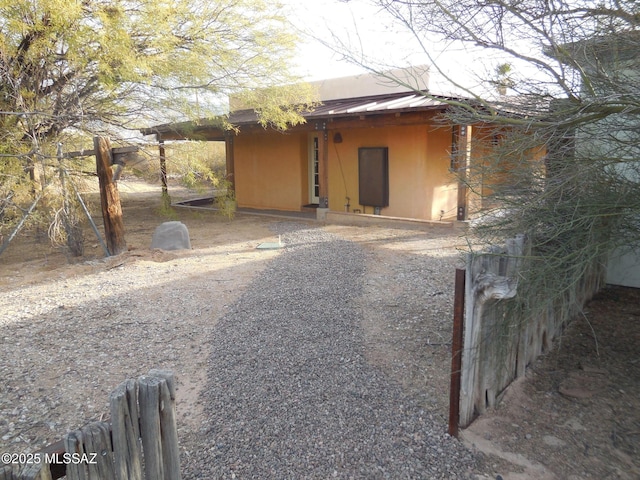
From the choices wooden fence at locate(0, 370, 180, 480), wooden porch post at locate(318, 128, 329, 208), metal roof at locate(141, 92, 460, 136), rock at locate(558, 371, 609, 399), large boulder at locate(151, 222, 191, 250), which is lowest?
rock at locate(558, 371, 609, 399)

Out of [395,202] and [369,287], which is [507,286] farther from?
[395,202]

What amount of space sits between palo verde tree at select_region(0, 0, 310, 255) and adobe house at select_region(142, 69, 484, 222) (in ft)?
3.98

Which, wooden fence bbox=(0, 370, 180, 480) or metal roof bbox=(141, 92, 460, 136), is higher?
metal roof bbox=(141, 92, 460, 136)

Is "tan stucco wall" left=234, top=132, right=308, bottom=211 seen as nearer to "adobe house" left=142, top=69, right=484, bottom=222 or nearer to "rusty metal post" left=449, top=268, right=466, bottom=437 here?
"adobe house" left=142, top=69, right=484, bottom=222

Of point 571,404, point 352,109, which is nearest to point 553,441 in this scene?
point 571,404

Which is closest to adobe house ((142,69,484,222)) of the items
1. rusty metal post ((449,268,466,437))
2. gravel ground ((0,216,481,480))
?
gravel ground ((0,216,481,480))

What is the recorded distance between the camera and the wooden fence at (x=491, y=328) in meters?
2.82

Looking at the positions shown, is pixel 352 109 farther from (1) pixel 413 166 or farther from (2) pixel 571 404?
(2) pixel 571 404

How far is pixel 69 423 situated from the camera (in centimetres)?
329

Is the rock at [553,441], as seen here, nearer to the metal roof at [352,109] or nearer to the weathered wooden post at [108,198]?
the metal roof at [352,109]

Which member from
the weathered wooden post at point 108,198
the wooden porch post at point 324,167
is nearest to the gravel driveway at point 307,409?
the weathered wooden post at point 108,198

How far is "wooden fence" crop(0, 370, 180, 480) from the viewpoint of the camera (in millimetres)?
1769

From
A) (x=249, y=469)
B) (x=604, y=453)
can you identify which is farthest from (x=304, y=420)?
(x=604, y=453)

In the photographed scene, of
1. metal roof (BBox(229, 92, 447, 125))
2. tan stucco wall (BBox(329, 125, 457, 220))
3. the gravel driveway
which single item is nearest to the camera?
the gravel driveway
